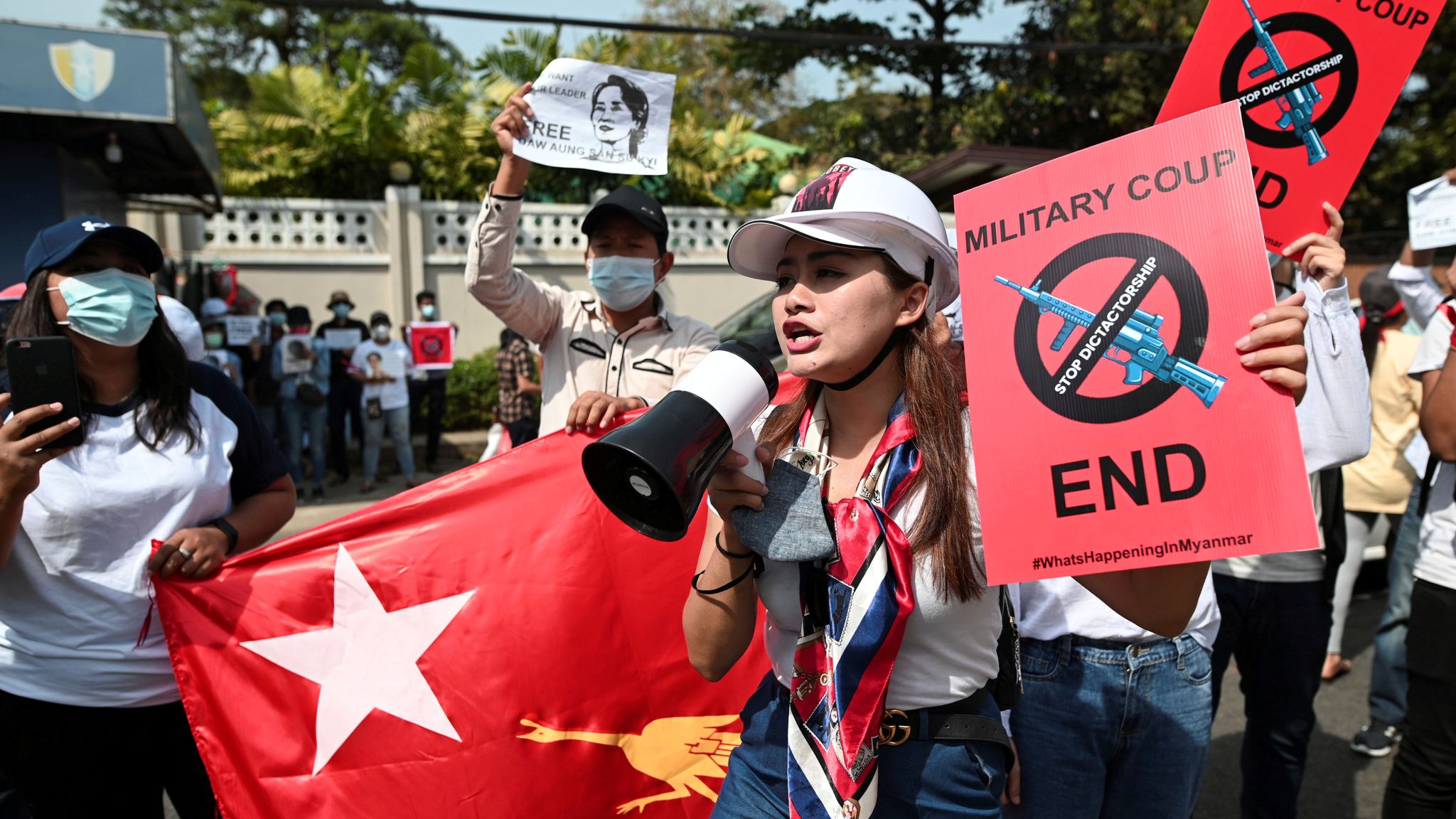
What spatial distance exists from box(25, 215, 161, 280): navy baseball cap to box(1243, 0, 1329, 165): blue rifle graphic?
2.54 metres

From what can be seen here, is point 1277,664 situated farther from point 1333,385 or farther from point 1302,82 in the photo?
point 1302,82

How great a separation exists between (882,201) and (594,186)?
16052 millimetres

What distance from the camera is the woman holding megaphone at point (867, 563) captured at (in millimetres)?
1628

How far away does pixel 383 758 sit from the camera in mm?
2445

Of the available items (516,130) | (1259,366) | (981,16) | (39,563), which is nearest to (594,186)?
(981,16)

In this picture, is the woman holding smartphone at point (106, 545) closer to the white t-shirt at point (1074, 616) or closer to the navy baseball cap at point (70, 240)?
the navy baseball cap at point (70, 240)

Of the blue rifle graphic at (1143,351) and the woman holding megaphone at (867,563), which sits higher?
the blue rifle graphic at (1143,351)

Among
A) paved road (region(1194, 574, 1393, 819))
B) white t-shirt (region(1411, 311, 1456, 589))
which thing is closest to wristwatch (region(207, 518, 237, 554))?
white t-shirt (region(1411, 311, 1456, 589))

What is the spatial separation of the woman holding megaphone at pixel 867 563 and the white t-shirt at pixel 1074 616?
0.53 m

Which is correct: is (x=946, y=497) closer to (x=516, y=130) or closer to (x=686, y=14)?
(x=516, y=130)

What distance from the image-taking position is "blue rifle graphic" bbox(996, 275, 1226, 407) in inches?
54.9

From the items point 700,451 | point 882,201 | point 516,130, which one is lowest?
point 700,451

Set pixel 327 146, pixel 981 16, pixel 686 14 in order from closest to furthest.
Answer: pixel 327 146
pixel 981 16
pixel 686 14

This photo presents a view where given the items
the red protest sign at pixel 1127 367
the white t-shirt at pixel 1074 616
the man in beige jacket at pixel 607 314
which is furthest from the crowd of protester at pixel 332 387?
the red protest sign at pixel 1127 367
